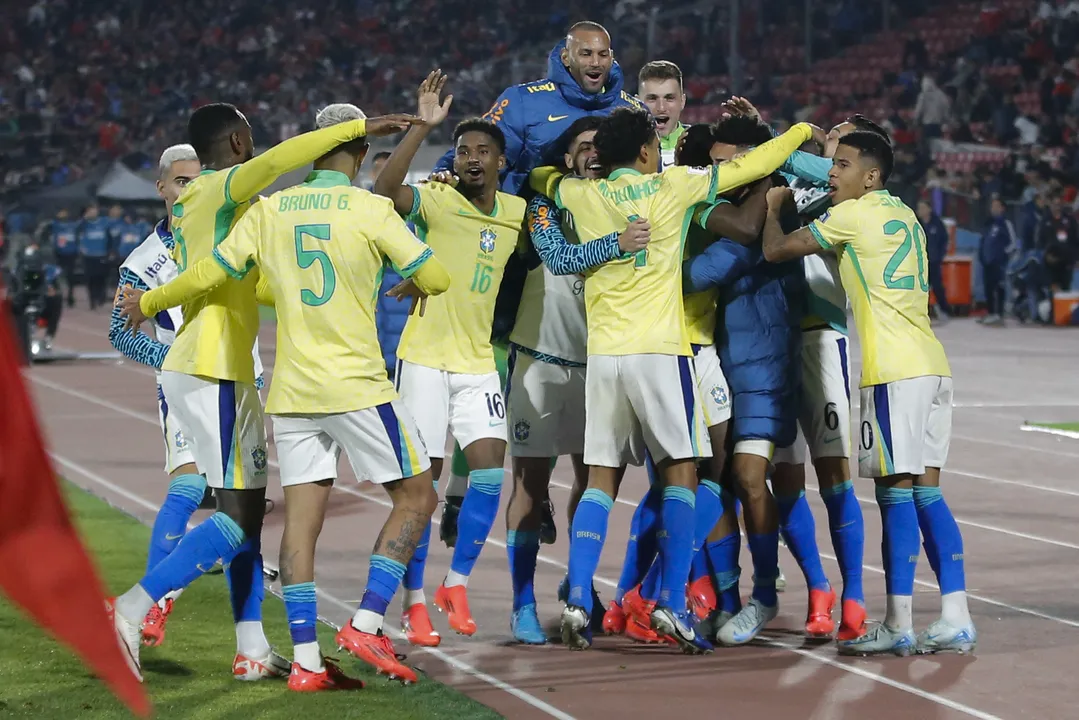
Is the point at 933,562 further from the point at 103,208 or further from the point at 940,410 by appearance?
the point at 103,208

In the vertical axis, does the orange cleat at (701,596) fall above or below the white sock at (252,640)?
below

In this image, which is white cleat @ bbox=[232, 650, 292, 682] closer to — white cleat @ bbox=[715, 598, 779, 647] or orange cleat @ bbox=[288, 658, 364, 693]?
orange cleat @ bbox=[288, 658, 364, 693]

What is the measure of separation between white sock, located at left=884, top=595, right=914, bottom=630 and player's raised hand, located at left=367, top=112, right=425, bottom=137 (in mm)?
2605

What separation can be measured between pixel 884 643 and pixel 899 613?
13 centimetres

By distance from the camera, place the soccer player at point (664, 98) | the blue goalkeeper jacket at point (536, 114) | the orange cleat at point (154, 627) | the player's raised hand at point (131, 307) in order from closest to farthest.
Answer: the player's raised hand at point (131, 307) < the orange cleat at point (154, 627) < the blue goalkeeper jacket at point (536, 114) < the soccer player at point (664, 98)

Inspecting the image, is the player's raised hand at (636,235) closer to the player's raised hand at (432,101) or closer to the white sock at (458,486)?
the player's raised hand at (432,101)

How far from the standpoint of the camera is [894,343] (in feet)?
21.4

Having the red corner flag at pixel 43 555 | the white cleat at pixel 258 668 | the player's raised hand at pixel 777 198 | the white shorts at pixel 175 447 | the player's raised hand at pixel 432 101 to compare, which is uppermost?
the player's raised hand at pixel 432 101

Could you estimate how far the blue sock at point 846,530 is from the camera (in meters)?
6.85

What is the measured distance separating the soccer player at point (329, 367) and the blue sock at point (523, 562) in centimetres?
102

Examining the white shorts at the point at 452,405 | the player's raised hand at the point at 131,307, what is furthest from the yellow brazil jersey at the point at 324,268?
the white shorts at the point at 452,405

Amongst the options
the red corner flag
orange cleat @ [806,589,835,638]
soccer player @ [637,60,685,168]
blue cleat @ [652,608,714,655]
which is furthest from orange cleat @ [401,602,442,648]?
the red corner flag

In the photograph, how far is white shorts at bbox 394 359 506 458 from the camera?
266 inches

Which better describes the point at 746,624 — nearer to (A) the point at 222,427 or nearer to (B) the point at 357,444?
(B) the point at 357,444
